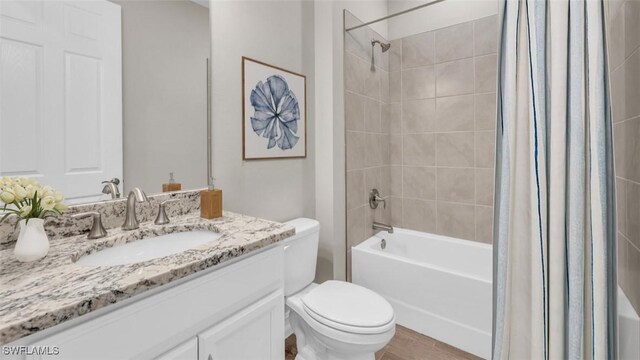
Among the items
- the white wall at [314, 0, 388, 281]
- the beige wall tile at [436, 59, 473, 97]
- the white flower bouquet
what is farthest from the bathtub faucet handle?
the white flower bouquet

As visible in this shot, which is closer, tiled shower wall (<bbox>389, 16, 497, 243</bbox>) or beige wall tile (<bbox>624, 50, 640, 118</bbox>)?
beige wall tile (<bbox>624, 50, 640, 118</bbox>)

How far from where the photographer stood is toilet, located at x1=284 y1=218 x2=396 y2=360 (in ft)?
4.38

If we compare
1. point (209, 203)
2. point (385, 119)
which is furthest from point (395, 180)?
point (209, 203)

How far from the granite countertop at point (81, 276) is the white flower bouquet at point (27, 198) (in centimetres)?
14

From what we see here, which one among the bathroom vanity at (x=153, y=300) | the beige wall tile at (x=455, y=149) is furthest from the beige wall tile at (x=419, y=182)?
the bathroom vanity at (x=153, y=300)

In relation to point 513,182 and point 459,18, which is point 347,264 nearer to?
point 513,182

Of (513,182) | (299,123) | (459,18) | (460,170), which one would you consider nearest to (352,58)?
(299,123)

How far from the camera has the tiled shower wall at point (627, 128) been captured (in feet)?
3.51

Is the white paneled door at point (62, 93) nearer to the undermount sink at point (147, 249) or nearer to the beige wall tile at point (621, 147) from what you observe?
the undermount sink at point (147, 249)

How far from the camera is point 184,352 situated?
0.85 m

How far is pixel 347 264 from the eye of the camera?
2201mm

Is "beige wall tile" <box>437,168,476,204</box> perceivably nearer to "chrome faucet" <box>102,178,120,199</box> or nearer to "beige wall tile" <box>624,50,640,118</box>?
"beige wall tile" <box>624,50,640,118</box>

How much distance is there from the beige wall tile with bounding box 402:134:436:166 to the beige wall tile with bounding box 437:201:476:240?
1.26 ft

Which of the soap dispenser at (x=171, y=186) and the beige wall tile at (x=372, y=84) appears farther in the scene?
the beige wall tile at (x=372, y=84)
